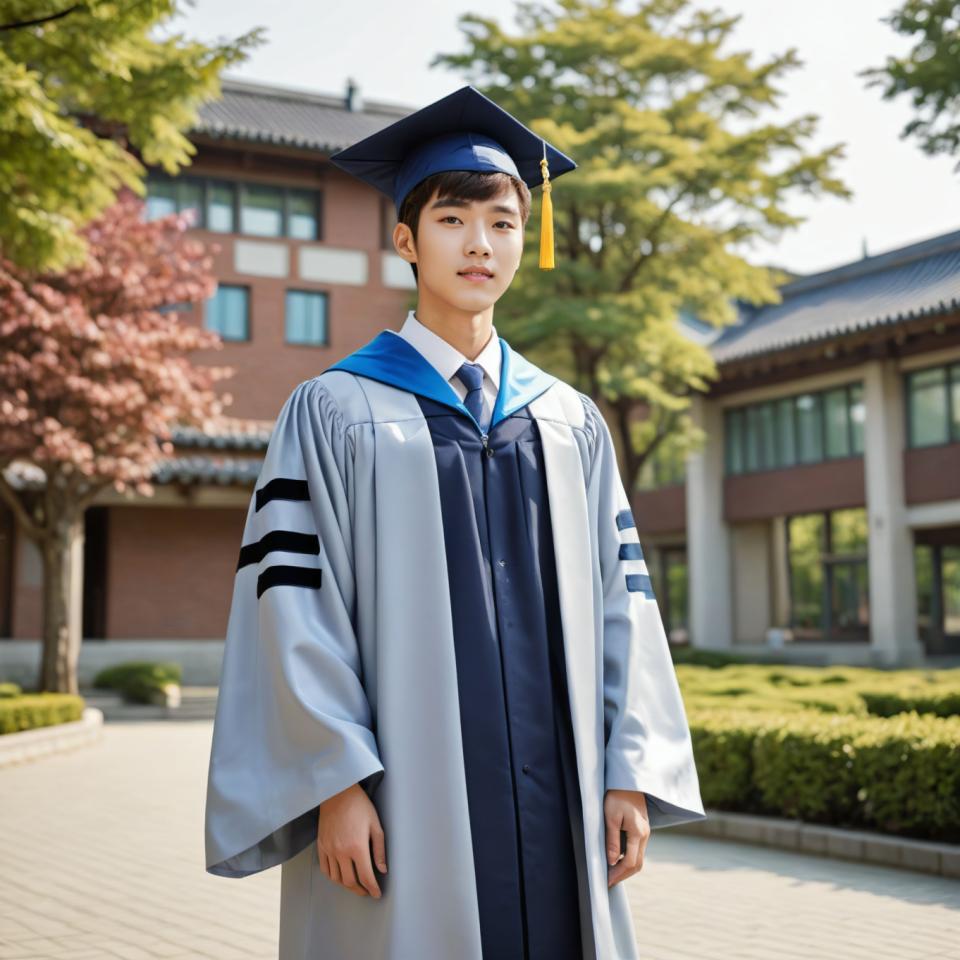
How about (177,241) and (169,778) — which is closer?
(169,778)

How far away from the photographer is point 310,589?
2678 mm

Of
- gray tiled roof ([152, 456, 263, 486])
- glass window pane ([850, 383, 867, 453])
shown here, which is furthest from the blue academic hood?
glass window pane ([850, 383, 867, 453])

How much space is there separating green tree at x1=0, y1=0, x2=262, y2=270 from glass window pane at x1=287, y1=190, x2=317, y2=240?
1606cm

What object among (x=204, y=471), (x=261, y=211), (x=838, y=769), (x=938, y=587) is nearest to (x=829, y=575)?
(x=938, y=587)

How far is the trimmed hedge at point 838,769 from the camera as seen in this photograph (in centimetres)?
734

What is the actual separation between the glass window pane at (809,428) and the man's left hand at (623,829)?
27.5 metres

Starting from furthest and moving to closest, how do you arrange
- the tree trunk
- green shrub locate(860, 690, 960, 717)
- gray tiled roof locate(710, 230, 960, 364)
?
gray tiled roof locate(710, 230, 960, 364), the tree trunk, green shrub locate(860, 690, 960, 717)

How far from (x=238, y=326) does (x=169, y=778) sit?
1611 centimetres

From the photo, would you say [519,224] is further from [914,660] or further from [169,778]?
[914,660]

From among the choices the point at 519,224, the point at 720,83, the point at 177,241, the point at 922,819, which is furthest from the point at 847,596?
the point at 519,224

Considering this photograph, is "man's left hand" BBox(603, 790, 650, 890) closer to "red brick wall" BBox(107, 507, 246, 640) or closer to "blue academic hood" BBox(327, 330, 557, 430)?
"blue academic hood" BBox(327, 330, 557, 430)

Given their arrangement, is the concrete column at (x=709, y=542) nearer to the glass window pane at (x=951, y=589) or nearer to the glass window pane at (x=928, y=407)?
the glass window pane at (x=951, y=589)

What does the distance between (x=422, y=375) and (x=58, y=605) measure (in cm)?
1547

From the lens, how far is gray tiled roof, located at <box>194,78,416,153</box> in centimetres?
2916
